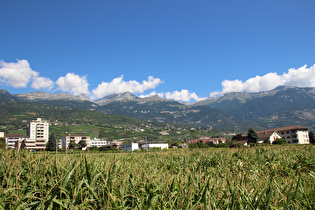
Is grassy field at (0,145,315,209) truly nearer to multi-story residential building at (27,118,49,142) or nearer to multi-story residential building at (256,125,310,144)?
multi-story residential building at (256,125,310,144)

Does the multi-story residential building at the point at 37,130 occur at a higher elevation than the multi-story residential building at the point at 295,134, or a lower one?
higher

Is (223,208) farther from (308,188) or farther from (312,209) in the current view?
(308,188)

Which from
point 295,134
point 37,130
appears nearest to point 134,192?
point 295,134

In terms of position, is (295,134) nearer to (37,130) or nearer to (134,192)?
(134,192)

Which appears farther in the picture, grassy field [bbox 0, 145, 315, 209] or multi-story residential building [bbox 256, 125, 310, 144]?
multi-story residential building [bbox 256, 125, 310, 144]

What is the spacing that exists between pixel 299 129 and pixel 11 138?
18917 cm

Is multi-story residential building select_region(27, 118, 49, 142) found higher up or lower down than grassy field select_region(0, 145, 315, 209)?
higher up

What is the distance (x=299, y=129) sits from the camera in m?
102

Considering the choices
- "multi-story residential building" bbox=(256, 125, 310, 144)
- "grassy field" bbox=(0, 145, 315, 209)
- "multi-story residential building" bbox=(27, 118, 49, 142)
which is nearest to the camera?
"grassy field" bbox=(0, 145, 315, 209)

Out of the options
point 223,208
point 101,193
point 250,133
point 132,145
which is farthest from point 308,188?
point 132,145

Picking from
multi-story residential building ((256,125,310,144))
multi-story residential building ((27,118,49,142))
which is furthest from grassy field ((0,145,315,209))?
multi-story residential building ((27,118,49,142))

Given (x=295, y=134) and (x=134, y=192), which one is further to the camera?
(x=295, y=134)

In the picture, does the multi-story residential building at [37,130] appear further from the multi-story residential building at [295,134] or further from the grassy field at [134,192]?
the grassy field at [134,192]

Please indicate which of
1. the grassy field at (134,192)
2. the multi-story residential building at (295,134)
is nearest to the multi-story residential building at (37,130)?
the multi-story residential building at (295,134)
